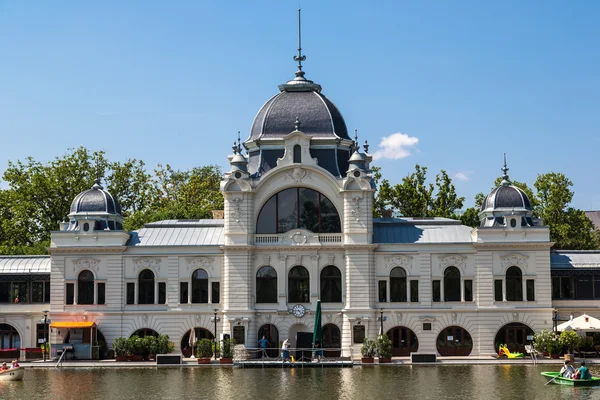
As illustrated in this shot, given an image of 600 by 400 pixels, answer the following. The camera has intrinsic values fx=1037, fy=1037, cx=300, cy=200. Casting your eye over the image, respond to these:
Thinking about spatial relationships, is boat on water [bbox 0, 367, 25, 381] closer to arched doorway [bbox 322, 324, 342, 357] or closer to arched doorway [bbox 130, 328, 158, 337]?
arched doorway [bbox 130, 328, 158, 337]

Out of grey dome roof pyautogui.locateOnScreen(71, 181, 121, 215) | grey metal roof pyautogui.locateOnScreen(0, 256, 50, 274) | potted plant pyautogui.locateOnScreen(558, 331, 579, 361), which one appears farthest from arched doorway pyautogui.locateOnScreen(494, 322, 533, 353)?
grey metal roof pyautogui.locateOnScreen(0, 256, 50, 274)

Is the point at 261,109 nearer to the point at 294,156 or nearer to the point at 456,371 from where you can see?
the point at 294,156

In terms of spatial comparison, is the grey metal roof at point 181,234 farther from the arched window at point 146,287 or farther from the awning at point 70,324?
the awning at point 70,324

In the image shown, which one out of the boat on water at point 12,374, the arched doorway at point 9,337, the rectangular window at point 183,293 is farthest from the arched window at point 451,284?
the arched doorway at point 9,337

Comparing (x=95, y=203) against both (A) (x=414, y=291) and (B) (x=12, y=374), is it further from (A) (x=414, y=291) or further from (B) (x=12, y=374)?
(A) (x=414, y=291)

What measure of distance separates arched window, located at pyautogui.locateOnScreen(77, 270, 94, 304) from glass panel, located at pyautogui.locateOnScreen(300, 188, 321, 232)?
15.0 m

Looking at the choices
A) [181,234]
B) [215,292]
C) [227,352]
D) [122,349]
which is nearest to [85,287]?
[122,349]

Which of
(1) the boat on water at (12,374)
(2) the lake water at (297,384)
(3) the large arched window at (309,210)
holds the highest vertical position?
(3) the large arched window at (309,210)

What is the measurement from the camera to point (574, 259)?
71.4 metres

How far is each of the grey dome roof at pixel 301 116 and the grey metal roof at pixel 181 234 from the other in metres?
7.01

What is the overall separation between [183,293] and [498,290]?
21.2 m

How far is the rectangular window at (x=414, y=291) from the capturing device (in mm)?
69688

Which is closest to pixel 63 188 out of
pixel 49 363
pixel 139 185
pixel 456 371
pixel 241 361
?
pixel 139 185

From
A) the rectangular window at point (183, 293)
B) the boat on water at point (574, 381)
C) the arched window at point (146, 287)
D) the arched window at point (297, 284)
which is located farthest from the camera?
the arched window at point (146, 287)
